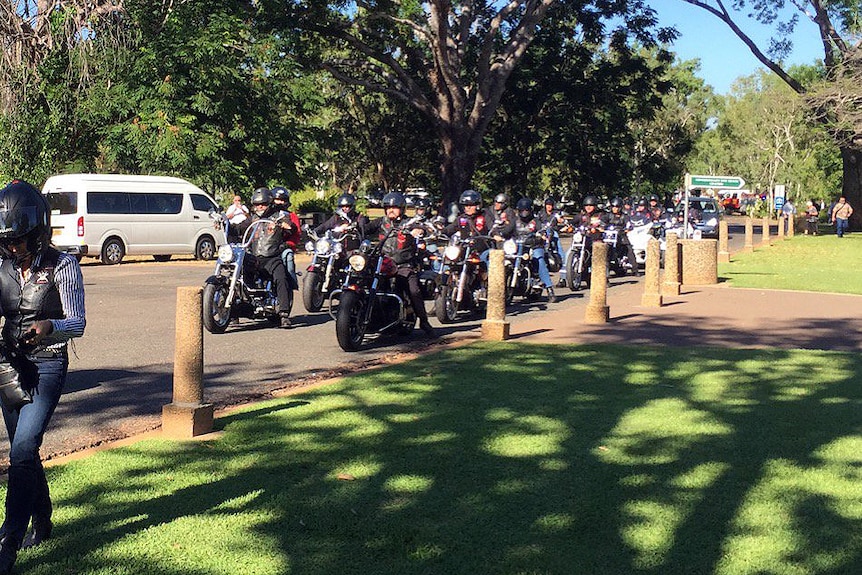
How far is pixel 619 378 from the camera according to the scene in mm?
9797

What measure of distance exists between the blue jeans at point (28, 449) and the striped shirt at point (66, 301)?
109mm

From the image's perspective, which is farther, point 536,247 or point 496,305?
point 536,247

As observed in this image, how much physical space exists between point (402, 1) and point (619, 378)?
24.4 metres

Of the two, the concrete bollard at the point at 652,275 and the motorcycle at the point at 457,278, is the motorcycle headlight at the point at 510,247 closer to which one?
the motorcycle at the point at 457,278

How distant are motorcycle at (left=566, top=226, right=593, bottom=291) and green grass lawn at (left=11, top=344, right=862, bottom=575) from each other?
420 inches

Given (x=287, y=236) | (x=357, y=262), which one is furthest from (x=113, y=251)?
(x=357, y=262)

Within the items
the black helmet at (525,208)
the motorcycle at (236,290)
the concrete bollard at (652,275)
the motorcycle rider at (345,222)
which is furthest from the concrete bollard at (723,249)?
the motorcycle at (236,290)

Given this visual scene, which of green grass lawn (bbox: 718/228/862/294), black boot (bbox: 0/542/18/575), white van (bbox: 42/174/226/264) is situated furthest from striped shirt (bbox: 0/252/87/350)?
white van (bbox: 42/174/226/264)

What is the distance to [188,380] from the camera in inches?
290

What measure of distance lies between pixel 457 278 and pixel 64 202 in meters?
14.4

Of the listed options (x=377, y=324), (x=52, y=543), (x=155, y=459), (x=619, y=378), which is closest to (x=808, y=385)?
(x=619, y=378)

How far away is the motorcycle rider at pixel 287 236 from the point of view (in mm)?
13868

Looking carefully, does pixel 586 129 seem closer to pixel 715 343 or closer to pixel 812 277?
pixel 812 277

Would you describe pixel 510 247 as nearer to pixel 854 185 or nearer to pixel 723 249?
pixel 723 249
